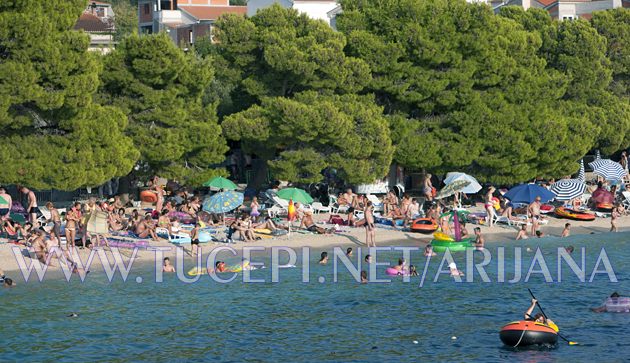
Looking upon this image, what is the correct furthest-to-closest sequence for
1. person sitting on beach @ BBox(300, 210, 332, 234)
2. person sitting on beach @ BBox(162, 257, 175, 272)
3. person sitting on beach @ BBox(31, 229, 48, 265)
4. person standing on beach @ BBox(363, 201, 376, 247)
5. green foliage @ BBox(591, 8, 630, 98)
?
green foliage @ BBox(591, 8, 630, 98) < person sitting on beach @ BBox(300, 210, 332, 234) < person standing on beach @ BBox(363, 201, 376, 247) < person sitting on beach @ BBox(162, 257, 175, 272) < person sitting on beach @ BBox(31, 229, 48, 265)

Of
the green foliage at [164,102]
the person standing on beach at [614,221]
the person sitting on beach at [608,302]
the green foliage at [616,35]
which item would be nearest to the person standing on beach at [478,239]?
the person standing on beach at [614,221]

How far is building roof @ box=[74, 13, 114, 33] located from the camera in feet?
319

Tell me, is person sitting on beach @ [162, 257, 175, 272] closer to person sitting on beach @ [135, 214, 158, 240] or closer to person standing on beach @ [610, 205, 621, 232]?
person sitting on beach @ [135, 214, 158, 240]

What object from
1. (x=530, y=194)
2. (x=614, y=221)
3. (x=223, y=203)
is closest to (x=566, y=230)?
(x=530, y=194)

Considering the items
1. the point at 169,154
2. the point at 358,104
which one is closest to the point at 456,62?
the point at 358,104

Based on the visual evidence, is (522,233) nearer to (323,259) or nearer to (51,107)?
(323,259)

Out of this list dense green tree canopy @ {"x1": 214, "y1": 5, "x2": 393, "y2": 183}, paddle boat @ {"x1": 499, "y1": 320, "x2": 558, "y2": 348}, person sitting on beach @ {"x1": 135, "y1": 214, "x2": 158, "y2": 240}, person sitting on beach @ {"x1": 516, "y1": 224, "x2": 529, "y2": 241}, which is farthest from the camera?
dense green tree canopy @ {"x1": 214, "y1": 5, "x2": 393, "y2": 183}

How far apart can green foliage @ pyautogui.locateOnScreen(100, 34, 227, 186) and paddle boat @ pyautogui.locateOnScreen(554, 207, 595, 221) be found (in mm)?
14354

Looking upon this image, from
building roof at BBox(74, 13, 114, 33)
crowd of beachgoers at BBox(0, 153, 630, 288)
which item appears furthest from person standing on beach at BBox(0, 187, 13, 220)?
building roof at BBox(74, 13, 114, 33)

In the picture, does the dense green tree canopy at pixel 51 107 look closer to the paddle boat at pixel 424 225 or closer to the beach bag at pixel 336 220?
the beach bag at pixel 336 220

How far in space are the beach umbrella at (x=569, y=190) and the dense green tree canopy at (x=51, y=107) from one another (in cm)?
1814

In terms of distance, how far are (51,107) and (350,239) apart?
38.5 feet

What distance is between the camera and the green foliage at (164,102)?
44625 mm

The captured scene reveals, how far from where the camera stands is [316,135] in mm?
46094
